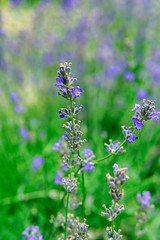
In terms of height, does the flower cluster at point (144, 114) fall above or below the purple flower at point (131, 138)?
above

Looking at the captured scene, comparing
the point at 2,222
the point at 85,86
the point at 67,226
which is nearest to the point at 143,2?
the point at 85,86

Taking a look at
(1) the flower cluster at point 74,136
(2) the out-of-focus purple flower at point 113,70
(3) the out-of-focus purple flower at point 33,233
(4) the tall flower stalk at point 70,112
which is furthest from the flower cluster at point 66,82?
(2) the out-of-focus purple flower at point 113,70

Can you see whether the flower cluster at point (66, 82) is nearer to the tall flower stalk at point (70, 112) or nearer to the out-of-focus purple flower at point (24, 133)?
the tall flower stalk at point (70, 112)

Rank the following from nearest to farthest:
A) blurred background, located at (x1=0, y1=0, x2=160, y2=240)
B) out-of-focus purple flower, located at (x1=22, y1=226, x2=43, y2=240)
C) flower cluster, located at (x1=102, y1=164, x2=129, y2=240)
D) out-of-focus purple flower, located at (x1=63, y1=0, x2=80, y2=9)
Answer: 1. flower cluster, located at (x1=102, y1=164, x2=129, y2=240)
2. out-of-focus purple flower, located at (x1=22, y1=226, x2=43, y2=240)
3. blurred background, located at (x1=0, y1=0, x2=160, y2=240)
4. out-of-focus purple flower, located at (x1=63, y1=0, x2=80, y2=9)

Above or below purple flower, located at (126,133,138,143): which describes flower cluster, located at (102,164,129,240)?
below

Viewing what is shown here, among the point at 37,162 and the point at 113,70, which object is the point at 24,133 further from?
the point at 113,70

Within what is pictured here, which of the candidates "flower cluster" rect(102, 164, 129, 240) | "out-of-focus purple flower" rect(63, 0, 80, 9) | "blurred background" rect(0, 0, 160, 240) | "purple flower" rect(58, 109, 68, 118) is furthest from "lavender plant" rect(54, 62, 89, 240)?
"out-of-focus purple flower" rect(63, 0, 80, 9)

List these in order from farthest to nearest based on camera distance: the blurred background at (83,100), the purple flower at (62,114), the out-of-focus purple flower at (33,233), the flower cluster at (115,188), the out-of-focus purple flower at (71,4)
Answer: the out-of-focus purple flower at (71,4) < the blurred background at (83,100) < the out-of-focus purple flower at (33,233) < the purple flower at (62,114) < the flower cluster at (115,188)

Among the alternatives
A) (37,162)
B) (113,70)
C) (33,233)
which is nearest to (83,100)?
(113,70)

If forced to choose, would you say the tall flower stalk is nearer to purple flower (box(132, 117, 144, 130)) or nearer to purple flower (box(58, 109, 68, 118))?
purple flower (box(58, 109, 68, 118))
